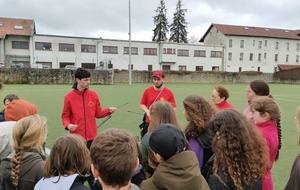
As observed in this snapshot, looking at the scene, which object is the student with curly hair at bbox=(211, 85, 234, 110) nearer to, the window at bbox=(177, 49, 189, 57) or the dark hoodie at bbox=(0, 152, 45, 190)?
the dark hoodie at bbox=(0, 152, 45, 190)

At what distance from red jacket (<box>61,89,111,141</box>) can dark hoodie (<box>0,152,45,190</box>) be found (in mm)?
1821

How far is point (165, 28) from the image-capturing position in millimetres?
75312

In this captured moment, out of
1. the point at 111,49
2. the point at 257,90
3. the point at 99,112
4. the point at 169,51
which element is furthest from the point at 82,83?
the point at 169,51

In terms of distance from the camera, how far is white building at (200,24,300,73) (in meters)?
64.2

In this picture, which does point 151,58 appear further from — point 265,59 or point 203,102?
point 203,102

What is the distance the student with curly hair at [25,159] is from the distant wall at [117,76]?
3201 centimetres

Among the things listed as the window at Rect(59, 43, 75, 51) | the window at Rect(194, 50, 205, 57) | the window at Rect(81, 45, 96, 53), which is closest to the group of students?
the window at Rect(59, 43, 75, 51)

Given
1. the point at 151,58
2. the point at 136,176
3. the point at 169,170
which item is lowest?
the point at 136,176

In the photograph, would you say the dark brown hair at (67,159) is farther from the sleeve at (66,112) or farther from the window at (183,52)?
the window at (183,52)

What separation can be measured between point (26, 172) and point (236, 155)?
1818 millimetres

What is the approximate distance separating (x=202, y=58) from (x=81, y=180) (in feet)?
195

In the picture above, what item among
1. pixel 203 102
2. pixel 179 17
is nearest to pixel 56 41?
pixel 179 17

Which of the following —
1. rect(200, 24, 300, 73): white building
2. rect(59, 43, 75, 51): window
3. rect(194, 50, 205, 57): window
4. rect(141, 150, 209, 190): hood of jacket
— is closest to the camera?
rect(141, 150, 209, 190): hood of jacket

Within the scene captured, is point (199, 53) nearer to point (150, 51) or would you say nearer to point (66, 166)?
point (150, 51)
